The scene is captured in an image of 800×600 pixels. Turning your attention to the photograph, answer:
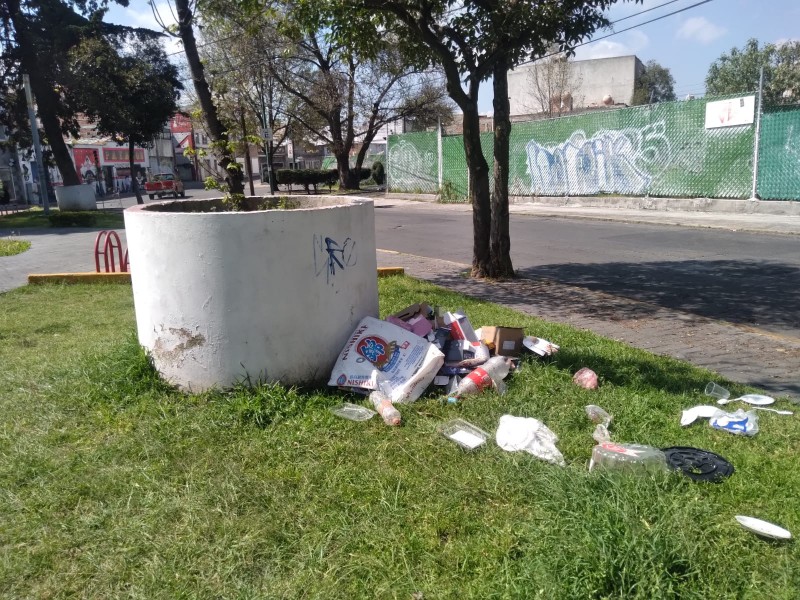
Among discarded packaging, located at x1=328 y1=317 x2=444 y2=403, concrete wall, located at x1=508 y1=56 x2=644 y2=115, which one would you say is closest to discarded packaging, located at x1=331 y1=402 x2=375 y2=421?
discarded packaging, located at x1=328 y1=317 x2=444 y2=403

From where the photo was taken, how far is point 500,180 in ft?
30.6

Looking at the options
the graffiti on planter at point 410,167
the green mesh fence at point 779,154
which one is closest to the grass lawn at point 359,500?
the green mesh fence at point 779,154

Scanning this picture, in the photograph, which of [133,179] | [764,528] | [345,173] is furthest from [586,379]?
[133,179]

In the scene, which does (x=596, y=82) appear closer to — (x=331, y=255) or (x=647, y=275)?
(x=647, y=275)

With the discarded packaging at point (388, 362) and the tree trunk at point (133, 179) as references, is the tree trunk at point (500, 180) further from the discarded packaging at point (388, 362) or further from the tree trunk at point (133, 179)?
the tree trunk at point (133, 179)

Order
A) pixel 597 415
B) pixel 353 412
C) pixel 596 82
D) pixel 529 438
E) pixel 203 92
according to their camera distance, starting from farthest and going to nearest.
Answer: pixel 596 82 → pixel 203 92 → pixel 353 412 → pixel 597 415 → pixel 529 438

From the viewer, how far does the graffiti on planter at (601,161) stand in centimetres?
1886

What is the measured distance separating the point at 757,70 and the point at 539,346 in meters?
43.0

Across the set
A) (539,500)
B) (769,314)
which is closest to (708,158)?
(769,314)

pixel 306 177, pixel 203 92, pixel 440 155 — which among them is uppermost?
pixel 203 92

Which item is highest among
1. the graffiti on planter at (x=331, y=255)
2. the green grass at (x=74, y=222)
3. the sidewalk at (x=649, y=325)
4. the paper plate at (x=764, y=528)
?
the graffiti on planter at (x=331, y=255)

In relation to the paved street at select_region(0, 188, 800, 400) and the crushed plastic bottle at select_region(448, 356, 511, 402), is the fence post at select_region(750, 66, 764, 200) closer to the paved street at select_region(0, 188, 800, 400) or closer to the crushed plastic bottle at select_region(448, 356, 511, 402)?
the paved street at select_region(0, 188, 800, 400)

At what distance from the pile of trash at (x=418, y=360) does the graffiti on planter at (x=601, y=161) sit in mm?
15315

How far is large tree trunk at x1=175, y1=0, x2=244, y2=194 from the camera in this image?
6207 millimetres
